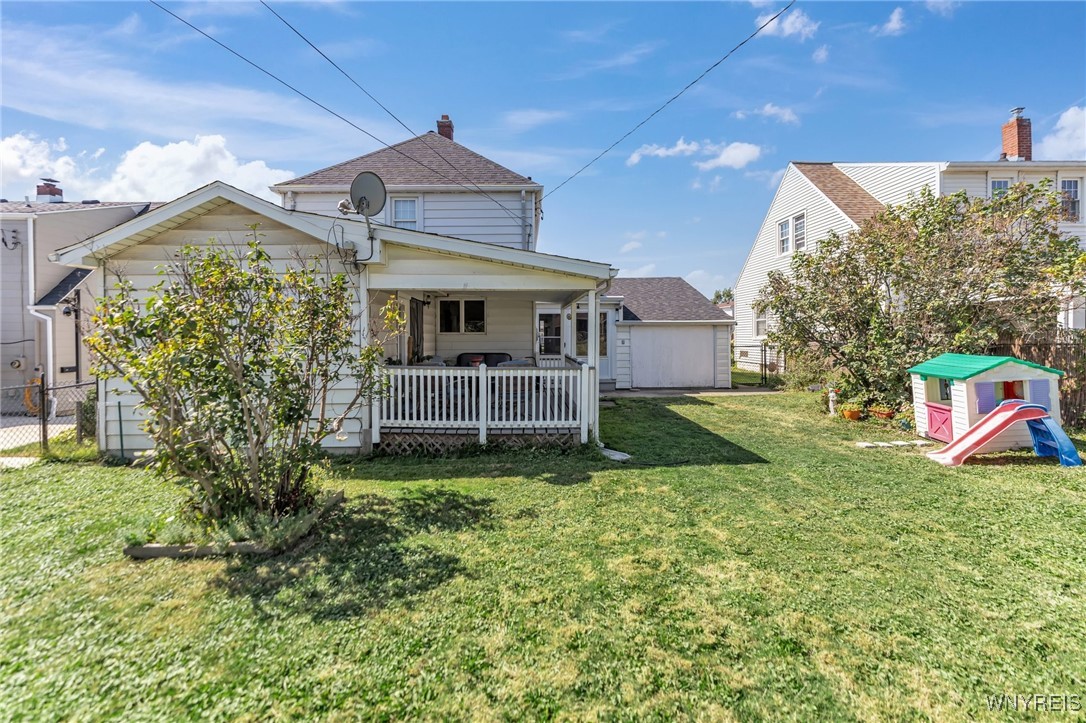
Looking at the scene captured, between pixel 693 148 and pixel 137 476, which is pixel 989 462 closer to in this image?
pixel 693 148

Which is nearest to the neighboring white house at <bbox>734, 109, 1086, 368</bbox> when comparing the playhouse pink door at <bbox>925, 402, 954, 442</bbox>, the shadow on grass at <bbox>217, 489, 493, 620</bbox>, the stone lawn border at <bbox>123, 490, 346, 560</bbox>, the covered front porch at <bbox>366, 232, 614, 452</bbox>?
the playhouse pink door at <bbox>925, 402, 954, 442</bbox>

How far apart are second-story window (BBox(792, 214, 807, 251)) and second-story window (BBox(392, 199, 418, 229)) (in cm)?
1375

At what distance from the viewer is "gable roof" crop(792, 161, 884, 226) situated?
15.1m

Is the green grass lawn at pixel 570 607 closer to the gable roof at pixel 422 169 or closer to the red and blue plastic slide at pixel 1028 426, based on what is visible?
the red and blue plastic slide at pixel 1028 426

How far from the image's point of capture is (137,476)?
5973mm

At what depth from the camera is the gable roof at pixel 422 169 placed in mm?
11422

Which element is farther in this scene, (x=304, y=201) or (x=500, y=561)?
(x=304, y=201)

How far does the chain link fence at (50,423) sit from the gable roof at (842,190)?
1840 cm

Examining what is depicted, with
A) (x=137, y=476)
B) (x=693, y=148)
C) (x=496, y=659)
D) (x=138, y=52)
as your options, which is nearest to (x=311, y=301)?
(x=496, y=659)

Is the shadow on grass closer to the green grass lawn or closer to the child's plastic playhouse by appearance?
the green grass lawn

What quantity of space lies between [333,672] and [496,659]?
2.67 ft

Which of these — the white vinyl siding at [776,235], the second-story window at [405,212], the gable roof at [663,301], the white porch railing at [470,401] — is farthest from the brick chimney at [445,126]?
the white vinyl siding at [776,235]

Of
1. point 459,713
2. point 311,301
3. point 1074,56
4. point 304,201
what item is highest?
point 1074,56

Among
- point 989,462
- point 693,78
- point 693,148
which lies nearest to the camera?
point 989,462
